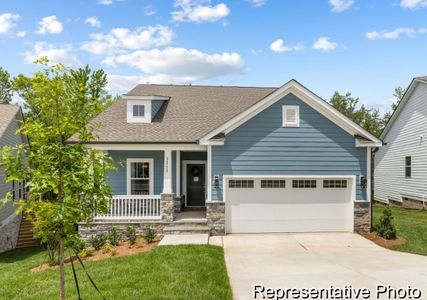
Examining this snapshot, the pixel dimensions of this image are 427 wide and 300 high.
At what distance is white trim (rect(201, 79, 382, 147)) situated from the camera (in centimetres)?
1200

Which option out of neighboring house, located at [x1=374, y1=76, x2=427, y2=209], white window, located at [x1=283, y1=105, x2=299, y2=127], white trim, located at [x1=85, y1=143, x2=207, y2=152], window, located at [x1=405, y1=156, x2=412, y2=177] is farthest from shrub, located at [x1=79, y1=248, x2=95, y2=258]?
window, located at [x1=405, y1=156, x2=412, y2=177]

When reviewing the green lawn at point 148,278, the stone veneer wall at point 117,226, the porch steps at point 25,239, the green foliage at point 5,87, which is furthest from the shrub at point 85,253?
the green foliage at point 5,87

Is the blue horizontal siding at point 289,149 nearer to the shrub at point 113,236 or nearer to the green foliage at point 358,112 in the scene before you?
the shrub at point 113,236

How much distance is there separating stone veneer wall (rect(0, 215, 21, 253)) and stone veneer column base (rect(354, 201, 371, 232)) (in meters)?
16.1

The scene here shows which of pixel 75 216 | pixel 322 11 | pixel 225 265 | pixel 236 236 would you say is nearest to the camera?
pixel 75 216

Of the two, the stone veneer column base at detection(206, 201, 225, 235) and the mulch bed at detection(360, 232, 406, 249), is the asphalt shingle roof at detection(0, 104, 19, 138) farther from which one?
the mulch bed at detection(360, 232, 406, 249)

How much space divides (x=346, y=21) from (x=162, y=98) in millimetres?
8841

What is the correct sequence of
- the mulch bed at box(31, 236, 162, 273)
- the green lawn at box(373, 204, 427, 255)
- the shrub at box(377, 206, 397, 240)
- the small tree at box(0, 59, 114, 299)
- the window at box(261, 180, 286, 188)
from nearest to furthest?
the small tree at box(0, 59, 114, 299) < the mulch bed at box(31, 236, 162, 273) < the green lawn at box(373, 204, 427, 255) < the shrub at box(377, 206, 397, 240) < the window at box(261, 180, 286, 188)

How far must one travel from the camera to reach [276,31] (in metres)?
14.4

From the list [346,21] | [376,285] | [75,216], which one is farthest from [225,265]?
[346,21]

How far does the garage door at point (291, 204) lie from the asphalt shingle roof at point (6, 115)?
41.8ft

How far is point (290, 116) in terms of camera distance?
12.4 meters

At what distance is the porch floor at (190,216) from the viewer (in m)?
12.7

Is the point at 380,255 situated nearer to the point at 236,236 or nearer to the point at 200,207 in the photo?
the point at 236,236
